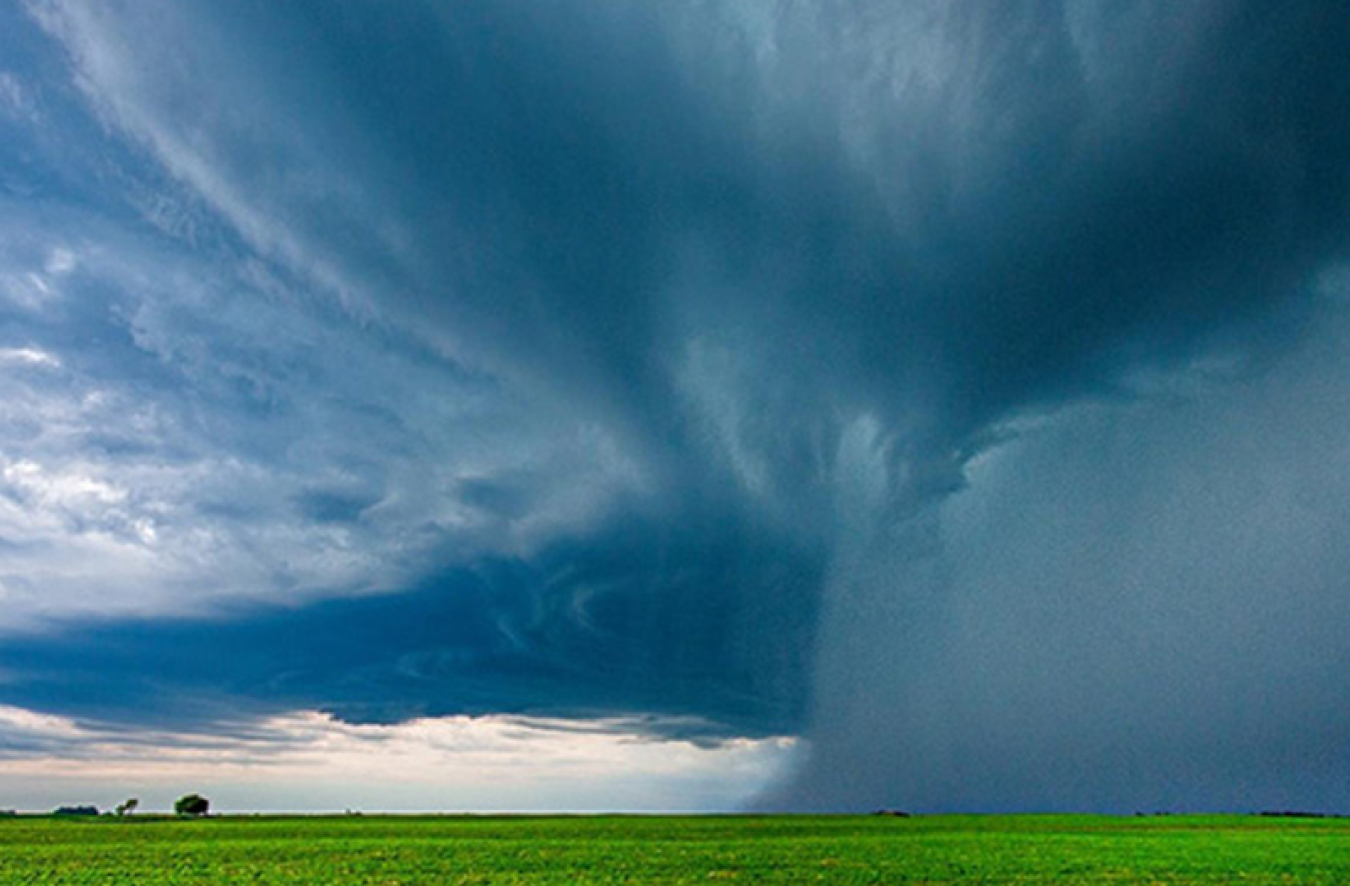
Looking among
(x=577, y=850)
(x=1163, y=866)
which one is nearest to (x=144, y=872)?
(x=577, y=850)

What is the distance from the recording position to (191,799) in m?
192

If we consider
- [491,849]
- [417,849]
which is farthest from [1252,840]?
[417,849]

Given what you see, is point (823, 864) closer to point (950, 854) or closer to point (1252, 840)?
point (950, 854)

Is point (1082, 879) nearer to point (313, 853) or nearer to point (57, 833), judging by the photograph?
point (313, 853)

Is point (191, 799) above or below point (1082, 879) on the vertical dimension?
above

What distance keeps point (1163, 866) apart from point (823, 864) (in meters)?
21.5

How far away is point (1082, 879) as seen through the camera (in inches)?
1800

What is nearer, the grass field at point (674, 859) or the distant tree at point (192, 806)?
the grass field at point (674, 859)

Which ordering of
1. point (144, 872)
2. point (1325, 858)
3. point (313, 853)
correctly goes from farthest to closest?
point (313, 853), point (1325, 858), point (144, 872)

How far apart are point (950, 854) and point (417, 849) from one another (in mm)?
41011

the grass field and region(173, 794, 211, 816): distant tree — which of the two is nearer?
the grass field

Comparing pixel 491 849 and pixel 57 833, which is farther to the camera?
pixel 57 833

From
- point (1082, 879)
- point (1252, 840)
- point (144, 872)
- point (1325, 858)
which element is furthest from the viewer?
point (1252, 840)

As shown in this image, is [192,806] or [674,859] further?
[192,806]
